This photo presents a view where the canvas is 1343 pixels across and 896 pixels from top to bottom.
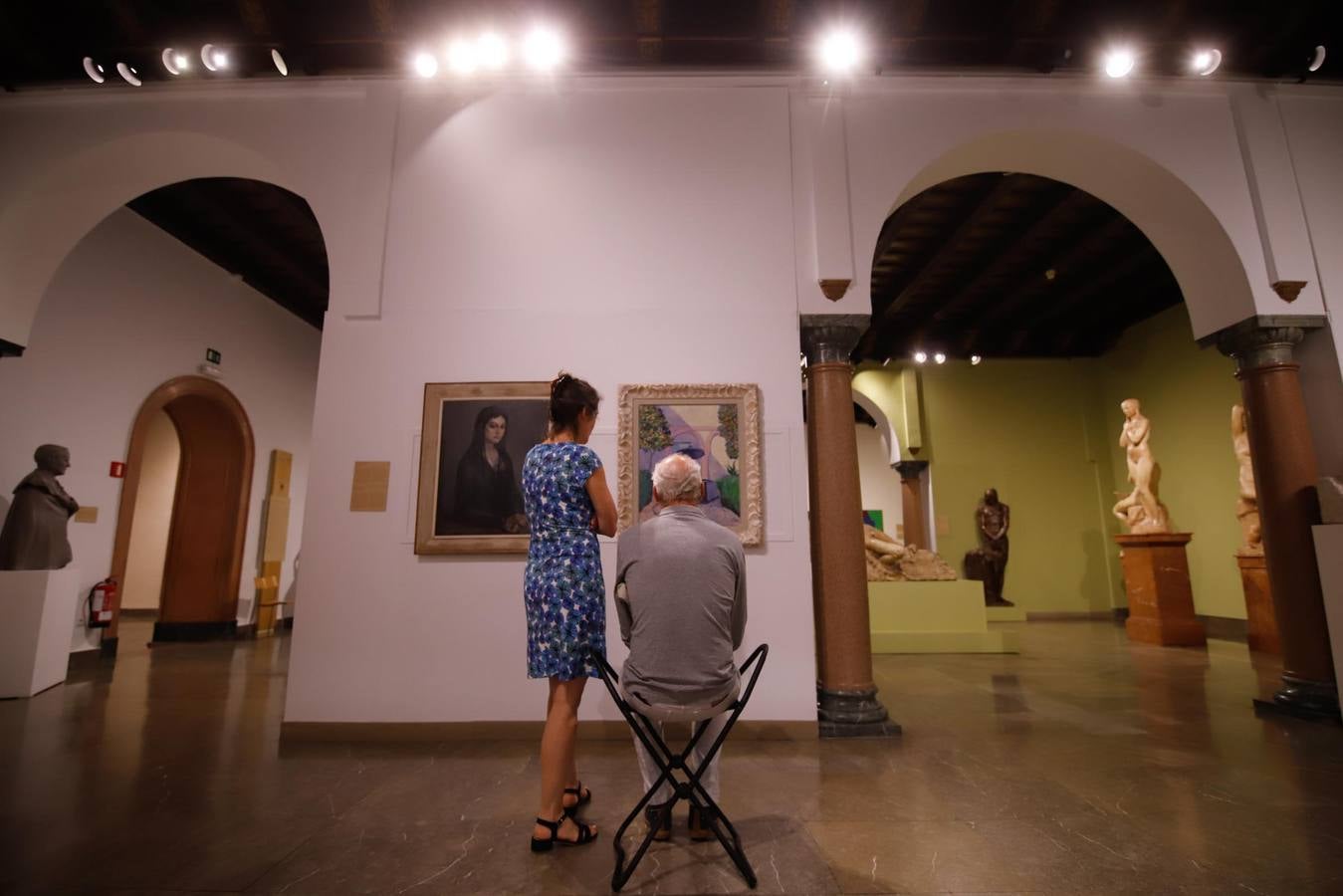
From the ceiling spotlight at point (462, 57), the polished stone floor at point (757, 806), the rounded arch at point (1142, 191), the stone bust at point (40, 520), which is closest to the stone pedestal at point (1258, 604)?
Answer: the polished stone floor at point (757, 806)

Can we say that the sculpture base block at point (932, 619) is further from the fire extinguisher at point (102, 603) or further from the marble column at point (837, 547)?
the fire extinguisher at point (102, 603)

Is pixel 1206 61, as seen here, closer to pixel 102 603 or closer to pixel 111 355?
pixel 111 355

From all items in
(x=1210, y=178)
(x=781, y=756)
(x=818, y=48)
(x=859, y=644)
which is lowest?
(x=781, y=756)

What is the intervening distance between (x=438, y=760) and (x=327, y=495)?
1.80 m

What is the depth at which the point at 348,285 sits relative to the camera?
4188 mm

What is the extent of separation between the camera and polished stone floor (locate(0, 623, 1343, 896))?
210cm

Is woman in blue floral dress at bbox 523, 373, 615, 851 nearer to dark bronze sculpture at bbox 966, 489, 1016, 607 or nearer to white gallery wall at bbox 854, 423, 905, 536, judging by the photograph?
dark bronze sculpture at bbox 966, 489, 1016, 607

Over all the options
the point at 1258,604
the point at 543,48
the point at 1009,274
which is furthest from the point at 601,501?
the point at 1258,604

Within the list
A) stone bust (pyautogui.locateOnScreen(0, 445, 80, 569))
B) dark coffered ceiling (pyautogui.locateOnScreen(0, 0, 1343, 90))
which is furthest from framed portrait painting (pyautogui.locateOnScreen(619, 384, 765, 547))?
stone bust (pyautogui.locateOnScreen(0, 445, 80, 569))

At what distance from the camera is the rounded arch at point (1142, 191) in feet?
15.0

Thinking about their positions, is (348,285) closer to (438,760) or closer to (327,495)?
(327,495)

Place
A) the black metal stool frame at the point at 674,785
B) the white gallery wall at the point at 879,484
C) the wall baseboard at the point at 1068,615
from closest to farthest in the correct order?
1. the black metal stool frame at the point at 674,785
2. the wall baseboard at the point at 1068,615
3. the white gallery wall at the point at 879,484

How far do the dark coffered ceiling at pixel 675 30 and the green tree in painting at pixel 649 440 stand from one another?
8.57 feet

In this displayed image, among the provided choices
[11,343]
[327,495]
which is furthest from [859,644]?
[11,343]
